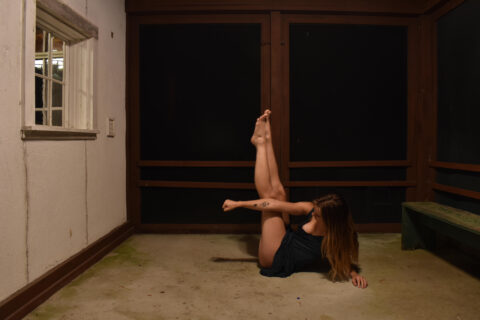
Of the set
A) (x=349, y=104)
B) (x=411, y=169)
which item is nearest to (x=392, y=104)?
(x=349, y=104)

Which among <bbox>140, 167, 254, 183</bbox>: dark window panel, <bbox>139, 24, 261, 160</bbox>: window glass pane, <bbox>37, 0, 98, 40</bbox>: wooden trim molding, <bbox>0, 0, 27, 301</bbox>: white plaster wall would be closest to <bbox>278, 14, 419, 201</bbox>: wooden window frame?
<bbox>139, 24, 261, 160</bbox>: window glass pane

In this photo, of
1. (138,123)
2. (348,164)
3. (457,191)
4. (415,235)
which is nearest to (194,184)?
(138,123)

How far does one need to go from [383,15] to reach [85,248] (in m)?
3.61

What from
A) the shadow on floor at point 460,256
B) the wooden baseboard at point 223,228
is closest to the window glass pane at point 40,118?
the wooden baseboard at point 223,228

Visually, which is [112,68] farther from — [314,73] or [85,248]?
[314,73]

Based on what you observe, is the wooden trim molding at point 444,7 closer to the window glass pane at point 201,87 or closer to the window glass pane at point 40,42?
the window glass pane at point 201,87

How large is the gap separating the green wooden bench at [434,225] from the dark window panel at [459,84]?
21.7 inches

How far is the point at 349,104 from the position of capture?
3402mm

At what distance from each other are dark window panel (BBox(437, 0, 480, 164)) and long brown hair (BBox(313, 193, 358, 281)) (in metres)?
1.44

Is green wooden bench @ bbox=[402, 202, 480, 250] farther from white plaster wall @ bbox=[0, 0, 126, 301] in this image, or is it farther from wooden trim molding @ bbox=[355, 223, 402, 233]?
white plaster wall @ bbox=[0, 0, 126, 301]

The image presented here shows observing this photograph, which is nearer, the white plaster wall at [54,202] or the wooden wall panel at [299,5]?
the white plaster wall at [54,202]

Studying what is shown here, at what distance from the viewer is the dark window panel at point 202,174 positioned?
3436mm

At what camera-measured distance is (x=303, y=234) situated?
2.28 meters

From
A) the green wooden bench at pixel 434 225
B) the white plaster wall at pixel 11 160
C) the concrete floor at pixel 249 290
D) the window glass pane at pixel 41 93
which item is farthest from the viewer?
the window glass pane at pixel 41 93
